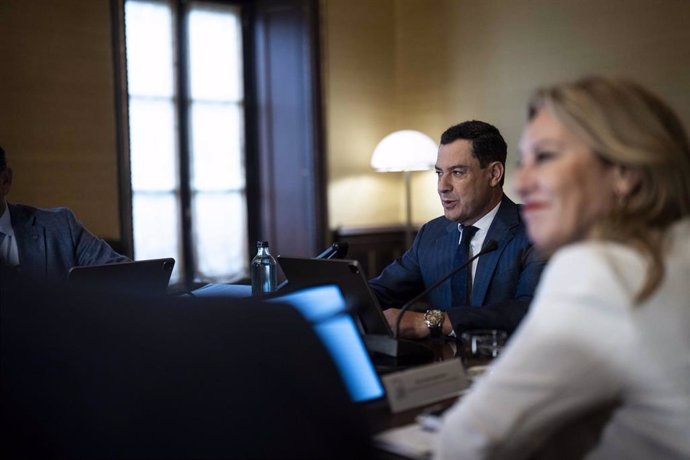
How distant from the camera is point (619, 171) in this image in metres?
1.23

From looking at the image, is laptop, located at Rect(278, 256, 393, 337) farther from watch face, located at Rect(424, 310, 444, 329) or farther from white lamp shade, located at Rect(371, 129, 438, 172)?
white lamp shade, located at Rect(371, 129, 438, 172)

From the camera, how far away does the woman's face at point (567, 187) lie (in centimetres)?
123

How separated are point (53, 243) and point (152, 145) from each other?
7.68ft

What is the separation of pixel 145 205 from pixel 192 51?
44.1 inches

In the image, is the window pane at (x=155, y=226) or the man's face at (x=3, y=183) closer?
the man's face at (x=3, y=183)

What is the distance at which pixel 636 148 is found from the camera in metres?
1.20

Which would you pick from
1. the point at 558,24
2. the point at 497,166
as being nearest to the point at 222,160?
the point at 558,24

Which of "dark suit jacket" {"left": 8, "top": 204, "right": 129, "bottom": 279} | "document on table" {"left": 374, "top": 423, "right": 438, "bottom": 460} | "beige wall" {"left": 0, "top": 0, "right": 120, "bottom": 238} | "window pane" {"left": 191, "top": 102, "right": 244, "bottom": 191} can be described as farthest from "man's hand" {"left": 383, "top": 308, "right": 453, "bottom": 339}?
"window pane" {"left": 191, "top": 102, "right": 244, "bottom": 191}

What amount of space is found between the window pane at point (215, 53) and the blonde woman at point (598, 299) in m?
4.65

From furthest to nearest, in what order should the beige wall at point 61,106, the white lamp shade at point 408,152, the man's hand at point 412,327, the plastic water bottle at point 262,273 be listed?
the white lamp shade at point 408,152 < the beige wall at point 61,106 < the plastic water bottle at point 262,273 < the man's hand at point 412,327

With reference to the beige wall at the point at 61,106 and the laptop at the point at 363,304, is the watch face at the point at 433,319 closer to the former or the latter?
the laptop at the point at 363,304

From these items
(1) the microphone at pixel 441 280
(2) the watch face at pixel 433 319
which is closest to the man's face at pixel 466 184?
(2) the watch face at pixel 433 319

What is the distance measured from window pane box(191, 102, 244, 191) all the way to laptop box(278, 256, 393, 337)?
3441 millimetres

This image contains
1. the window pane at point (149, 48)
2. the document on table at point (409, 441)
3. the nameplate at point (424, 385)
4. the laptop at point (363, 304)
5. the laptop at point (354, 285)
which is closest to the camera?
the document on table at point (409, 441)
